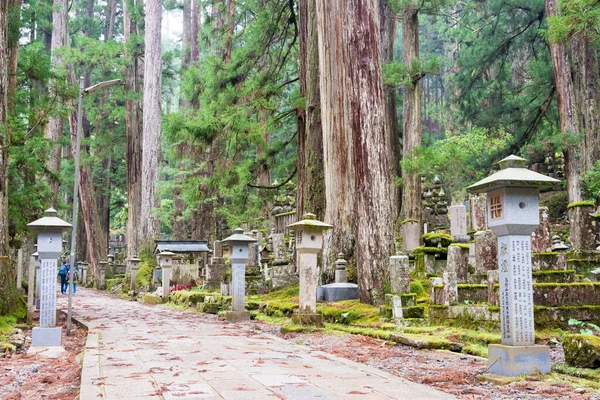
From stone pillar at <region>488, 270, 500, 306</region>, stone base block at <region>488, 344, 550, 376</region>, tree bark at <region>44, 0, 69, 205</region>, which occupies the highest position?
tree bark at <region>44, 0, 69, 205</region>

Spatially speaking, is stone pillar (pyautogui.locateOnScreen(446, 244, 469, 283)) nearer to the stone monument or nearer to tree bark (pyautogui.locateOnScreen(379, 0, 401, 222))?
the stone monument

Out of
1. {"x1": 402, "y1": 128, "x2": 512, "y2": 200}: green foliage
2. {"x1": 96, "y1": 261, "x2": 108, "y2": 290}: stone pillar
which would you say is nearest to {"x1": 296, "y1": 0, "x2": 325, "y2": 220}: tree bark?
{"x1": 402, "y1": 128, "x2": 512, "y2": 200}: green foliage

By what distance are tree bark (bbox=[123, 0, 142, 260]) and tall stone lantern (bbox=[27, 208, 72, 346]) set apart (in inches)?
715

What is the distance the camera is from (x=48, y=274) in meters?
9.02

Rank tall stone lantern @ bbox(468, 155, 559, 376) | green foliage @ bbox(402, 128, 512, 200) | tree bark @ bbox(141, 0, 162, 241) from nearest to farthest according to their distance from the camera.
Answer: tall stone lantern @ bbox(468, 155, 559, 376) < green foliage @ bbox(402, 128, 512, 200) < tree bark @ bbox(141, 0, 162, 241)

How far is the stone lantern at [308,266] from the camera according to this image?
1000cm

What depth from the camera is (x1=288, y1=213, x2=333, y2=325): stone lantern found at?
10000mm

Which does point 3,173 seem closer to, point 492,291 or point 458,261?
point 458,261

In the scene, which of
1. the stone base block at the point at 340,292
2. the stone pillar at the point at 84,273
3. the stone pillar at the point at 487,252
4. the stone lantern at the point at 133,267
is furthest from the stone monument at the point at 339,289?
the stone pillar at the point at 84,273

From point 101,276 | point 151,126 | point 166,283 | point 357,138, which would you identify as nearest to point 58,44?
point 151,126

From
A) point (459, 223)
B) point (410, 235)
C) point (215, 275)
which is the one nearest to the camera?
point (459, 223)

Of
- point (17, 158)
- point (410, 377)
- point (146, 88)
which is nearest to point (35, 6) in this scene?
point (17, 158)

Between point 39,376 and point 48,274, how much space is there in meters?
2.67

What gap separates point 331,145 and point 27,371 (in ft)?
25.5
